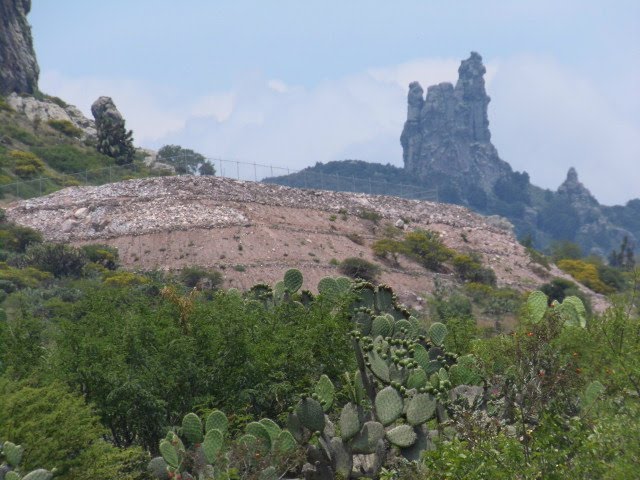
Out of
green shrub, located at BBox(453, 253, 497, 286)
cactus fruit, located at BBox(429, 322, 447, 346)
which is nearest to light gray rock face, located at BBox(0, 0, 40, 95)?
green shrub, located at BBox(453, 253, 497, 286)

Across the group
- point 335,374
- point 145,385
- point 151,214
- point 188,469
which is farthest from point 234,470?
point 151,214

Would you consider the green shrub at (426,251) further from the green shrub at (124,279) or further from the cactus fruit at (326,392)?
the cactus fruit at (326,392)

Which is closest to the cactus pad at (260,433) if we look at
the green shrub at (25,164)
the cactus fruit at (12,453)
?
the cactus fruit at (12,453)

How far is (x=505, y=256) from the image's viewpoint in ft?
257

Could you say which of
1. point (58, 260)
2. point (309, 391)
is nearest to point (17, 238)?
point (58, 260)

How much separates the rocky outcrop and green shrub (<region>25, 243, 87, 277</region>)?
3562 centimetres

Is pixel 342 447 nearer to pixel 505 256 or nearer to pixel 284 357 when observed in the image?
pixel 284 357

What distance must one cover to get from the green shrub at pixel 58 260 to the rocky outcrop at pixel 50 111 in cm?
3562

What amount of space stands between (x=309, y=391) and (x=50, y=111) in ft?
277

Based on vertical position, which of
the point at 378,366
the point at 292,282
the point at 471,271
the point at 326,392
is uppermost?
the point at 471,271

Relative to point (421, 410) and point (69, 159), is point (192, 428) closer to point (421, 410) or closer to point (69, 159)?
point (421, 410)

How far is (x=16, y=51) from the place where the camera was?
97625 millimetres

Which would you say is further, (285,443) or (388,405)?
(388,405)

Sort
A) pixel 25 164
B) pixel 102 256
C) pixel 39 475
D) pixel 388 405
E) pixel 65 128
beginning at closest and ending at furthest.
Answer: pixel 39 475 → pixel 388 405 → pixel 102 256 → pixel 25 164 → pixel 65 128
